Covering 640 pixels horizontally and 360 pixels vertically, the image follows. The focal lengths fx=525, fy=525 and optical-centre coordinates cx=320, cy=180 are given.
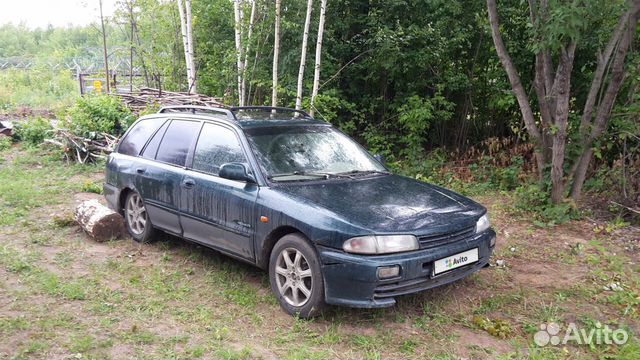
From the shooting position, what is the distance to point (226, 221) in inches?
186

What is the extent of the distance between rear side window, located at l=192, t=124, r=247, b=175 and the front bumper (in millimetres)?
1466

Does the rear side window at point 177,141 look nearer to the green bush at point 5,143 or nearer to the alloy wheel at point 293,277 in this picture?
the alloy wheel at point 293,277

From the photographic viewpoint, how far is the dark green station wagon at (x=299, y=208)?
150 inches

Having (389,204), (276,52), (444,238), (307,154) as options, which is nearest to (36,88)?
(276,52)

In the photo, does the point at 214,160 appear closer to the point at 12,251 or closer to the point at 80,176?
the point at 12,251

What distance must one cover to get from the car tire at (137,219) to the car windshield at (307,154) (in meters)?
1.86

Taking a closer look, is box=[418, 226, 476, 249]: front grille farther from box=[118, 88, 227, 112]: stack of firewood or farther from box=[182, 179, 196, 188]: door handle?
box=[118, 88, 227, 112]: stack of firewood

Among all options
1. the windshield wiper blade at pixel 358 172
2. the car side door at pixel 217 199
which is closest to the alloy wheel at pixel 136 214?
the car side door at pixel 217 199

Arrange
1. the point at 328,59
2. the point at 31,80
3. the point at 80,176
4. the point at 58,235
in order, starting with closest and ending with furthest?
the point at 58,235, the point at 80,176, the point at 328,59, the point at 31,80

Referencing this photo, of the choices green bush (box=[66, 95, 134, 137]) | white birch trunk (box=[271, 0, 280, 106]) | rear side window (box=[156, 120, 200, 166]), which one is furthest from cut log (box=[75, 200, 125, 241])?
green bush (box=[66, 95, 134, 137])

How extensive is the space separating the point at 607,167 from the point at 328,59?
5.53m

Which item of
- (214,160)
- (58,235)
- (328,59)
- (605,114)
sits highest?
(328,59)

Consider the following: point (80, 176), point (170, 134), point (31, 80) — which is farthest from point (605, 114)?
point (31, 80)

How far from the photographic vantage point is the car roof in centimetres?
512
